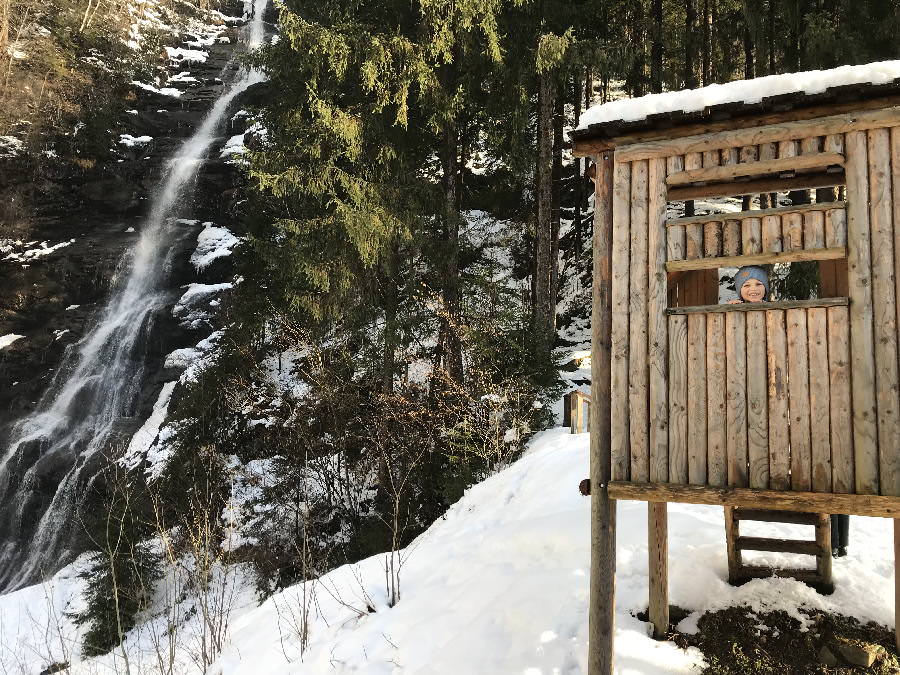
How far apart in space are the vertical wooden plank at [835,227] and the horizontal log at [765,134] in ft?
1.72

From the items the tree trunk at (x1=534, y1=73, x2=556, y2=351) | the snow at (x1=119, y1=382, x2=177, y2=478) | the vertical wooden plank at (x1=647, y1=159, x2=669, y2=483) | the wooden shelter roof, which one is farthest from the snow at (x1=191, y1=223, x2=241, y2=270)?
the vertical wooden plank at (x1=647, y1=159, x2=669, y2=483)

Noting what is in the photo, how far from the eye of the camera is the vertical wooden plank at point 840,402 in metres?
3.61

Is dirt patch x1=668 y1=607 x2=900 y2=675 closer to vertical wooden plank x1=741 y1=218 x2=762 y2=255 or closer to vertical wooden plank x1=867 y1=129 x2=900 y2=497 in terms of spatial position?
vertical wooden plank x1=867 y1=129 x2=900 y2=497

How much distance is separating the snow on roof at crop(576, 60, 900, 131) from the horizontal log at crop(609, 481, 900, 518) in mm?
2478

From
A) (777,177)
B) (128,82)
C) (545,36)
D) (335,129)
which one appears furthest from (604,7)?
(128,82)

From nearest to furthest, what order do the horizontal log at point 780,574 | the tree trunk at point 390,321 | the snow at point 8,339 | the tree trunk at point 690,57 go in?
the horizontal log at point 780,574 < the tree trunk at point 390,321 < the tree trunk at point 690,57 < the snow at point 8,339

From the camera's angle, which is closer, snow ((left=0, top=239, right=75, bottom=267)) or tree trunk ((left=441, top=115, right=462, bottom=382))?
tree trunk ((left=441, top=115, right=462, bottom=382))

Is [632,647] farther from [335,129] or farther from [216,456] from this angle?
[216,456]

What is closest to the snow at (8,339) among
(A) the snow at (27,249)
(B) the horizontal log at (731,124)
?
(A) the snow at (27,249)

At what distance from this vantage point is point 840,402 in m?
3.67

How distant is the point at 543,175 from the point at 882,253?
10678 millimetres

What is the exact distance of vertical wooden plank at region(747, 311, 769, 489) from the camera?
3.79 meters

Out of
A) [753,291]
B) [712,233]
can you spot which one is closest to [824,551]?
[753,291]

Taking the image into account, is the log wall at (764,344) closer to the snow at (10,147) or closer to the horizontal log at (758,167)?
the horizontal log at (758,167)
